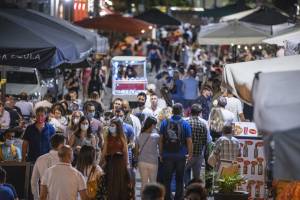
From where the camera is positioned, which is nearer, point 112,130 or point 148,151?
point 112,130

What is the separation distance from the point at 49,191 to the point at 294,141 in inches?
190

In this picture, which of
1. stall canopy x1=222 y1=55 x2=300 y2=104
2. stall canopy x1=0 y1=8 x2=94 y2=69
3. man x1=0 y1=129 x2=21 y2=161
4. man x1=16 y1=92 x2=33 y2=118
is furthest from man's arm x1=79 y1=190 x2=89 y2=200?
man x1=16 y1=92 x2=33 y2=118

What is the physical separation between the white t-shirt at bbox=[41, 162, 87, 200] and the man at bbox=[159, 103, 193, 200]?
4.36m

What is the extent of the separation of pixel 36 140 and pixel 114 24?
765 inches

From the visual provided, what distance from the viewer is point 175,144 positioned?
15.4 m

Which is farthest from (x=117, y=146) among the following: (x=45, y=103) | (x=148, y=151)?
(x=45, y=103)

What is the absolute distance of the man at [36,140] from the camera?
14.8m

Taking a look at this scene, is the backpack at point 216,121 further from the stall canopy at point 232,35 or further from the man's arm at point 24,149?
the stall canopy at point 232,35

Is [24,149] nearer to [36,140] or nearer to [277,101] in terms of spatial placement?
[36,140]

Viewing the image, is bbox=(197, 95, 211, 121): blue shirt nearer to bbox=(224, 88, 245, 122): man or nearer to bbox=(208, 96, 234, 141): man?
bbox=(224, 88, 245, 122): man

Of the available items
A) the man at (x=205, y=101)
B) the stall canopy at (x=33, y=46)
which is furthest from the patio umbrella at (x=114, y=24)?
the stall canopy at (x=33, y=46)

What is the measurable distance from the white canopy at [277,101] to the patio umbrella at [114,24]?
25000mm

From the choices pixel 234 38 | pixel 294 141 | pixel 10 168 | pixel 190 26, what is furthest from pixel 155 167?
pixel 190 26

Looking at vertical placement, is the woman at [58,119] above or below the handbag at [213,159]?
above
